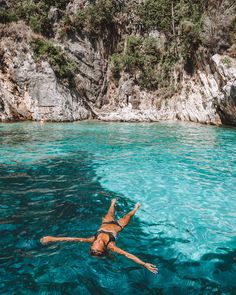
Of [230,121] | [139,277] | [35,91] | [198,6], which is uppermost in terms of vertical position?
[198,6]

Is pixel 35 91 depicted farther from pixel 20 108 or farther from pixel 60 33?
pixel 60 33

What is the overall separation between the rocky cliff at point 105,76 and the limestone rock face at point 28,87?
0.30ft

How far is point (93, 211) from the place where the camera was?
4.88m

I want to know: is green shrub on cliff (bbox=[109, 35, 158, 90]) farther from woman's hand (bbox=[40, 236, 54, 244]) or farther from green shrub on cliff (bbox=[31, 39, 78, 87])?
woman's hand (bbox=[40, 236, 54, 244])

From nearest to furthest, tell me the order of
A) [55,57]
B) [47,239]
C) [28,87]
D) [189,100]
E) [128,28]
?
1. [47,239]
2. [189,100]
3. [28,87]
4. [55,57]
5. [128,28]

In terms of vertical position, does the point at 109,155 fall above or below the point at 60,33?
below

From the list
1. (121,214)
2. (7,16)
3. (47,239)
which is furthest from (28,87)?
(47,239)

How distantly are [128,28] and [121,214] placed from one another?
3359cm

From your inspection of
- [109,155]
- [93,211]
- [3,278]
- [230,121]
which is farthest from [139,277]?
[230,121]

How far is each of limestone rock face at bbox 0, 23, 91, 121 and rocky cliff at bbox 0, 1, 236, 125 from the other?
0.30 feet

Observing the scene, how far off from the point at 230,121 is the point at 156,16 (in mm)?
19691

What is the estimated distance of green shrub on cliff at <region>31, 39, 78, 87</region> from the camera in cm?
2664

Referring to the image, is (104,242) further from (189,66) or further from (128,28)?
(128,28)

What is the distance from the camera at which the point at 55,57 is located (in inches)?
1066
